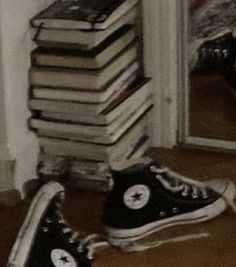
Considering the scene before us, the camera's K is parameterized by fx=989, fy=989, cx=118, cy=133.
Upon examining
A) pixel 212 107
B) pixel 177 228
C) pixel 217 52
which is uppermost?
pixel 217 52

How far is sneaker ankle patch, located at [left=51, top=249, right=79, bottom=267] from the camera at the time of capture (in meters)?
1.75

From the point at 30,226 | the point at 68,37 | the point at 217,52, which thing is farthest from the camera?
the point at 217,52

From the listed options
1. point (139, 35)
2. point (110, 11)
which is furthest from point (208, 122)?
point (110, 11)

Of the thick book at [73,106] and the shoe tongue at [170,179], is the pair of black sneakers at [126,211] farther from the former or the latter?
the thick book at [73,106]

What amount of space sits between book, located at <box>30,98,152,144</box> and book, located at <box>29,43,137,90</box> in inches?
3.4

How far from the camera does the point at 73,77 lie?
2.07 m

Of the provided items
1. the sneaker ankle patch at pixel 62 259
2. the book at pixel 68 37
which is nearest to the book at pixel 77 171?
the book at pixel 68 37

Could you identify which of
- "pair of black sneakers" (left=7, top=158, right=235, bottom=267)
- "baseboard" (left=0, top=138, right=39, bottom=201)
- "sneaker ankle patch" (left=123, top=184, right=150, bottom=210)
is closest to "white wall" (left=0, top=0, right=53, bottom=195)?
"baseboard" (left=0, top=138, right=39, bottom=201)

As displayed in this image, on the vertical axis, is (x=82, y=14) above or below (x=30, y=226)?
above

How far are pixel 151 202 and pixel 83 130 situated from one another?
26 cm

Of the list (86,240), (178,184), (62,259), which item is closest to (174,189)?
(178,184)

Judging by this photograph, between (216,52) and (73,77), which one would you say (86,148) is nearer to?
(73,77)

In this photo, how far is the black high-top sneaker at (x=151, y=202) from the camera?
191 centimetres

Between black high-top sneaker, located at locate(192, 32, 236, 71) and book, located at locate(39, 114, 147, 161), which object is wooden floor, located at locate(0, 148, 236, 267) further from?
black high-top sneaker, located at locate(192, 32, 236, 71)
